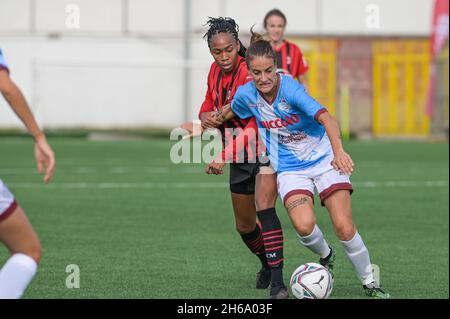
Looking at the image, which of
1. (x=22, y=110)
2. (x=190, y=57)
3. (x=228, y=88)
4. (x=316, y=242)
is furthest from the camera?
(x=190, y=57)

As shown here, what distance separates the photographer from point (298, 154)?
24.9ft

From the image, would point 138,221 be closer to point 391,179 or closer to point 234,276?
point 234,276

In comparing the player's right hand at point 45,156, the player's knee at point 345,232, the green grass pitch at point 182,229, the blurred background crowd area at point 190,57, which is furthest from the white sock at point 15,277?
the blurred background crowd area at point 190,57

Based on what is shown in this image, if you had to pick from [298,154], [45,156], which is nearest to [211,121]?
Result: [298,154]

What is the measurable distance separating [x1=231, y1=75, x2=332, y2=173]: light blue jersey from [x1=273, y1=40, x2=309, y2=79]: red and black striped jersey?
4.79 meters

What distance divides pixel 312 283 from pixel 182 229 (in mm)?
4130

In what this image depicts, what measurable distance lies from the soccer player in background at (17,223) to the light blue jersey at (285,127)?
7.92 ft

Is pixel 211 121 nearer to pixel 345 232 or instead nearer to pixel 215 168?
pixel 215 168

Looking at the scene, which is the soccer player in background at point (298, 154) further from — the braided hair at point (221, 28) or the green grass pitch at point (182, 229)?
the green grass pitch at point (182, 229)

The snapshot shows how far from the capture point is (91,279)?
815 centimetres

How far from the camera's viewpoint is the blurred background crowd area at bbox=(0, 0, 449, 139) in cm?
3008

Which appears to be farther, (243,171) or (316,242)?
(243,171)

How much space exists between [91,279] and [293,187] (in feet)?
5.90

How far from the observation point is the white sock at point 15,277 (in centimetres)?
526
